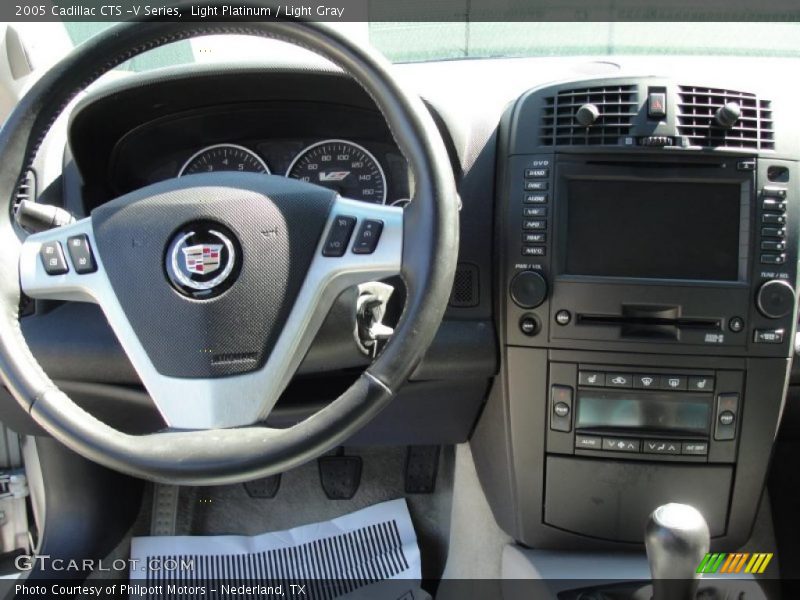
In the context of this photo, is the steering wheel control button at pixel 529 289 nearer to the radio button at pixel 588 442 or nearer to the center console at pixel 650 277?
the center console at pixel 650 277

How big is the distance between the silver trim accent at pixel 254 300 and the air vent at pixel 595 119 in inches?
16.9

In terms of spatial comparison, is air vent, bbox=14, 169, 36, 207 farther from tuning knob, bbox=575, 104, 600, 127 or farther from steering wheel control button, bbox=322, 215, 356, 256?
tuning knob, bbox=575, 104, 600, 127

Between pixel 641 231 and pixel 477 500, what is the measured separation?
31.2 inches

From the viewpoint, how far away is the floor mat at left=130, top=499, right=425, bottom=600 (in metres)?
1.66

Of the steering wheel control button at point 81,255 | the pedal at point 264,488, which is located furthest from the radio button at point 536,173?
the pedal at point 264,488

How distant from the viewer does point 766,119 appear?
122 centimetres

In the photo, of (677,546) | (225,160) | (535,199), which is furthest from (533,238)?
(225,160)

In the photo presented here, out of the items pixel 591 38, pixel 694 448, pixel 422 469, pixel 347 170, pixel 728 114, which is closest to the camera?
pixel 728 114

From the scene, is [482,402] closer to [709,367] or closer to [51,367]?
[709,367]

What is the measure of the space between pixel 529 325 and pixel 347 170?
18.8 inches

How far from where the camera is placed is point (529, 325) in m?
1.27

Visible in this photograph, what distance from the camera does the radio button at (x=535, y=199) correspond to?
1.24m

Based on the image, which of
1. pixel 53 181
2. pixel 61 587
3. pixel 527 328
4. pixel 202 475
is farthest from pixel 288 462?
pixel 61 587

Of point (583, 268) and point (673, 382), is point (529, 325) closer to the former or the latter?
point (583, 268)
